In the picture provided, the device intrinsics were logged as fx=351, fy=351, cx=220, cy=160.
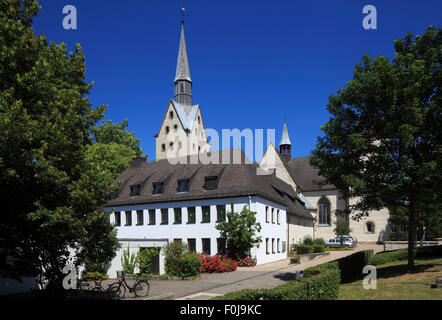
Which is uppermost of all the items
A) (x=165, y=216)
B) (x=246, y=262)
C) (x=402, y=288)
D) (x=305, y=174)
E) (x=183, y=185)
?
(x=305, y=174)

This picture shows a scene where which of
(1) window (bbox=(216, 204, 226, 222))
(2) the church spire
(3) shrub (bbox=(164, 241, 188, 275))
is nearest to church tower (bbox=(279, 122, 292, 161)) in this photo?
(2) the church spire

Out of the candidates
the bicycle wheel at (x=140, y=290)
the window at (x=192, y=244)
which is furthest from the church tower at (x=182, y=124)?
the bicycle wheel at (x=140, y=290)

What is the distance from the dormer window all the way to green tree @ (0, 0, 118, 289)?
19552 mm

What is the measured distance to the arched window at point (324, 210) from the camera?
57.3 m

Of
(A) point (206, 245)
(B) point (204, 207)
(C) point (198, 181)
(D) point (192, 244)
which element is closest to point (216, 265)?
(A) point (206, 245)

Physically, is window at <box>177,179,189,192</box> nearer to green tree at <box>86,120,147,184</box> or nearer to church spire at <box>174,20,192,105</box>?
green tree at <box>86,120,147,184</box>

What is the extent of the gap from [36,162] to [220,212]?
2203 cm

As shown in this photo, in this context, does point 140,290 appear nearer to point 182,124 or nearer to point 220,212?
point 220,212

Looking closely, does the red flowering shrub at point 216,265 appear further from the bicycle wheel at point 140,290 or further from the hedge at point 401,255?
the hedge at point 401,255

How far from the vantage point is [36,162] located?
39.1ft

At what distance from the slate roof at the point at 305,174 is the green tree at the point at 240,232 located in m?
31.3
